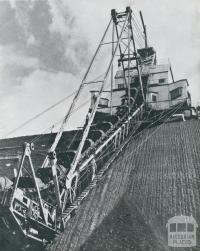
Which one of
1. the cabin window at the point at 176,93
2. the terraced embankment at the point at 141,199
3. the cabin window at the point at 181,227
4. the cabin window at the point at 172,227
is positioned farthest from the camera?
the cabin window at the point at 176,93

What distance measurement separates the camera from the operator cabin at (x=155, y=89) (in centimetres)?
2383

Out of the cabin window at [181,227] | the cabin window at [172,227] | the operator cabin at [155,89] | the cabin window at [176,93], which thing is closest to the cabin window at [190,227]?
the cabin window at [181,227]

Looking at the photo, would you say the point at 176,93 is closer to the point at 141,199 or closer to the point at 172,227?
the point at 141,199

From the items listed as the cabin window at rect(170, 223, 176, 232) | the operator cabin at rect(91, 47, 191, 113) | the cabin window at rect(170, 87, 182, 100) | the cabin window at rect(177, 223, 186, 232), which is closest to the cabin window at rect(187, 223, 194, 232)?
the cabin window at rect(177, 223, 186, 232)

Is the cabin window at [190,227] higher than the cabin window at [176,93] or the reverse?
the reverse

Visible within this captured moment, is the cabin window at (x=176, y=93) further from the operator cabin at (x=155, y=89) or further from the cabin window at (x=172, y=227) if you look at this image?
the cabin window at (x=172, y=227)

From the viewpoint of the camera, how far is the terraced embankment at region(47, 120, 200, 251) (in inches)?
427

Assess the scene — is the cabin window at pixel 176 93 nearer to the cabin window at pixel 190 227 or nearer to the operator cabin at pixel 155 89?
the operator cabin at pixel 155 89

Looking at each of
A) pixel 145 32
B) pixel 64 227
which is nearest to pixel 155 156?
pixel 64 227

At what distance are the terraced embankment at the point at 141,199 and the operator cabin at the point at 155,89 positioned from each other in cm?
646

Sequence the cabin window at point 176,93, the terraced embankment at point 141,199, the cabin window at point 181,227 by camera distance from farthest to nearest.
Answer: the cabin window at point 176,93 → the cabin window at point 181,227 → the terraced embankment at point 141,199

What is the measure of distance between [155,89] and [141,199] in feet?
46.5

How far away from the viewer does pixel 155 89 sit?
1008 inches

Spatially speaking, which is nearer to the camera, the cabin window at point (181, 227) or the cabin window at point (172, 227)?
the cabin window at point (181, 227)
